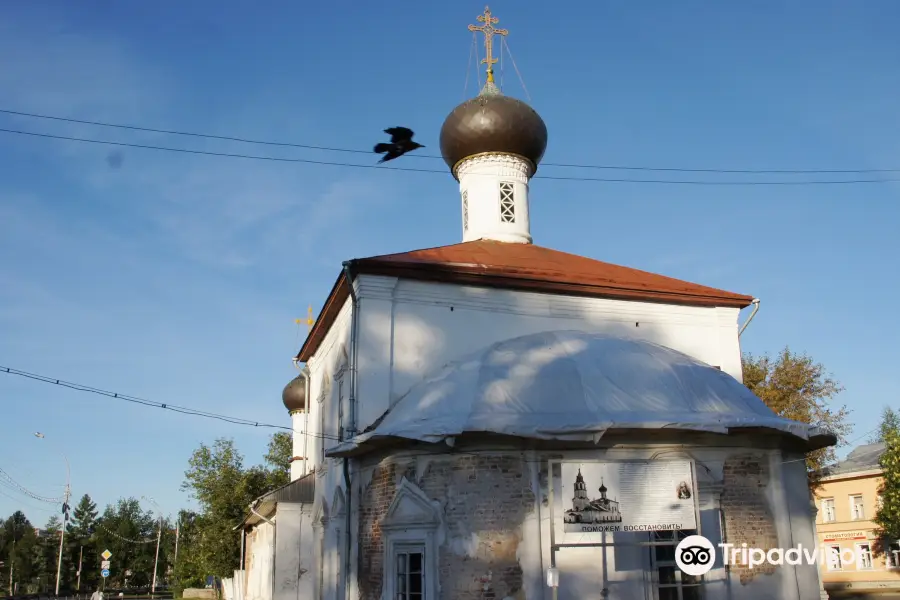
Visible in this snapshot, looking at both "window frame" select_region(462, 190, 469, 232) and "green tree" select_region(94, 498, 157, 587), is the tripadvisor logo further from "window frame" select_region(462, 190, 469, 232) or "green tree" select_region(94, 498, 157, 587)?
"green tree" select_region(94, 498, 157, 587)

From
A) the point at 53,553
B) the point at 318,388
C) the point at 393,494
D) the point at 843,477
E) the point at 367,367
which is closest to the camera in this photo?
the point at 393,494

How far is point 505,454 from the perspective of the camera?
403 inches

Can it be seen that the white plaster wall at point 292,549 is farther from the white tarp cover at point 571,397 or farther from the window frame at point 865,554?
the window frame at point 865,554

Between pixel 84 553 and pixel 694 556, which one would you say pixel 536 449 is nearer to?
pixel 694 556

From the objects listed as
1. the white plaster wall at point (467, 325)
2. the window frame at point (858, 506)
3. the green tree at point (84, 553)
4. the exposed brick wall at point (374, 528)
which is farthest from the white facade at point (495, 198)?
the green tree at point (84, 553)

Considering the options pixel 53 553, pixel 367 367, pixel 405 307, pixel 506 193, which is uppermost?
pixel 506 193

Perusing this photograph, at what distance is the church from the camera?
32.7 feet

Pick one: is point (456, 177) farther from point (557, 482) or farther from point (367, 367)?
point (557, 482)

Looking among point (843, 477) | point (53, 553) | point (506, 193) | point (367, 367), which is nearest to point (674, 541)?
point (367, 367)

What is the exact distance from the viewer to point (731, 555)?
1039cm

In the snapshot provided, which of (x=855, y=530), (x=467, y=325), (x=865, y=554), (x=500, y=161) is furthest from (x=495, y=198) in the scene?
(x=865, y=554)

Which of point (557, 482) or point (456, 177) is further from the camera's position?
point (456, 177)

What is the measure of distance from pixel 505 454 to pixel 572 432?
94cm

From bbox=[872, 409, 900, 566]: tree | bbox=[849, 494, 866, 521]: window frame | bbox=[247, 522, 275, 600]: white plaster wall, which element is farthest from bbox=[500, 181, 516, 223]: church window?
bbox=[849, 494, 866, 521]: window frame
